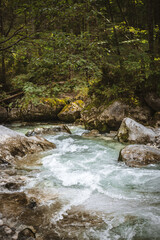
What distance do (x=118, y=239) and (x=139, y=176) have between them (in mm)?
2342

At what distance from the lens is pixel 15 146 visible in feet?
19.6

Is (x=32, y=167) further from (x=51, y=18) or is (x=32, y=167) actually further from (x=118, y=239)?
(x=51, y=18)

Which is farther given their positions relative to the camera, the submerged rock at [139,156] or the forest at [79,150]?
the submerged rock at [139,156]

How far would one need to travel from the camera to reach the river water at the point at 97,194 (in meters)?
2.74

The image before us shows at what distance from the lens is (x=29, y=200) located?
3408 millimetres

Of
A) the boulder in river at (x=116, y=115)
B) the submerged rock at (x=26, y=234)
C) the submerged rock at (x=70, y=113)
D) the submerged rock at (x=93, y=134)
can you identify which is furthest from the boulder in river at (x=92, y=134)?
the submerged rock at (x=26, y=234)

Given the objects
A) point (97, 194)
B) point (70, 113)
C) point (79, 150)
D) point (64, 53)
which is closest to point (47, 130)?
point (70, 113)

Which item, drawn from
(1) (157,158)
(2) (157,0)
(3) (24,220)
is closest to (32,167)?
(3) (24,220)

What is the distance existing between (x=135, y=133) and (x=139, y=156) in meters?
2.04

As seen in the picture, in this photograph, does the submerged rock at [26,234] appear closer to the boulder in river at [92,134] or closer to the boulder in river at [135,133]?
the boulder in river at [135,133]

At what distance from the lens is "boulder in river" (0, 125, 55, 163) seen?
561cm

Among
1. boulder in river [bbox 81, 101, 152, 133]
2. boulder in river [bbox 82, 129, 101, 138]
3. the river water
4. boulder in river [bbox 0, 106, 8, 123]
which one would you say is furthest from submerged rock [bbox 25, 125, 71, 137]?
boulder in river [bbox 0, 106, 8, 123]

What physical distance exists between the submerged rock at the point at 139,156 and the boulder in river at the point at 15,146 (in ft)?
9.92

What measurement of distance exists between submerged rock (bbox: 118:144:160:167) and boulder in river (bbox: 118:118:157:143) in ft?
5.01
